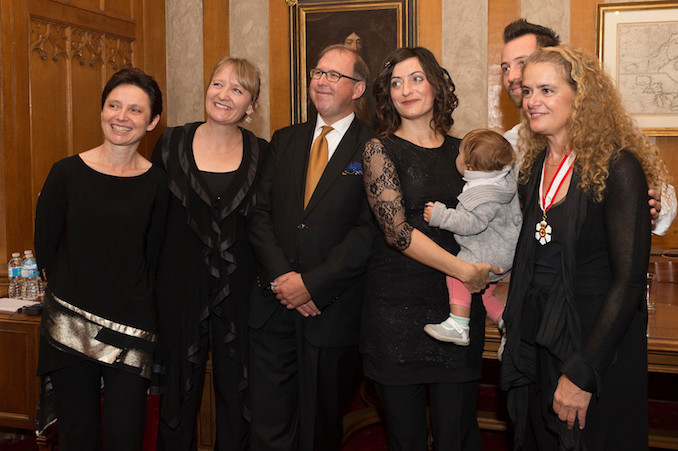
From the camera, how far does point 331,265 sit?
99.3 inches

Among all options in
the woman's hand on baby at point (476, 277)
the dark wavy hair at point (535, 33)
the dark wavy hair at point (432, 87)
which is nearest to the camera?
the woman's hand on baby at point (476, 277)

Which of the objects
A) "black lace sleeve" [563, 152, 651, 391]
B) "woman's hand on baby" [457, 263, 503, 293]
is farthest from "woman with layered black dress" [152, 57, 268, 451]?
"black lace sleeve" [563, 152, 651, 391]

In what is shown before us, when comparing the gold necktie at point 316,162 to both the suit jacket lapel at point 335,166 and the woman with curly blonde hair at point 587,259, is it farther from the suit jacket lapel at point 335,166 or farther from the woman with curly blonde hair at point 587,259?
the woman with curly blonde hair at point 587,259

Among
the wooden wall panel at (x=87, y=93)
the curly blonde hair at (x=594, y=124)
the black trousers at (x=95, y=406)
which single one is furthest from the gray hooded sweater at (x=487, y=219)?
the wooden wall panel at (x=87, y=93)

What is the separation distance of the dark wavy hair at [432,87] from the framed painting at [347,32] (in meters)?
2.28

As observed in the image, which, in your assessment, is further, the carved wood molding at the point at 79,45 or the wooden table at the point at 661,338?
the carved wood molding at the point at 79,45

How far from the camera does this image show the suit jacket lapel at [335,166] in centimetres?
260

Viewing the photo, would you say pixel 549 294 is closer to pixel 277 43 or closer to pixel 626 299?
pixel 626 299

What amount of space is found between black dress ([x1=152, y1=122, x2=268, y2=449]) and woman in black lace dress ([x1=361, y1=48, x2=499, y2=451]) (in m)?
0.61

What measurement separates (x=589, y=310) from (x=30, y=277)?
3.08m

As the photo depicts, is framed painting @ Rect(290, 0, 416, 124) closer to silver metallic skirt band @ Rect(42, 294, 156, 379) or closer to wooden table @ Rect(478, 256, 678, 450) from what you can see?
wooden table @ Rect(478, 256, 678, 450)

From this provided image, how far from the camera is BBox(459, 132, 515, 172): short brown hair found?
7.46 ft

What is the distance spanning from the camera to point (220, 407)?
2.78 metres

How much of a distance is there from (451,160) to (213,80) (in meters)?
1.10
